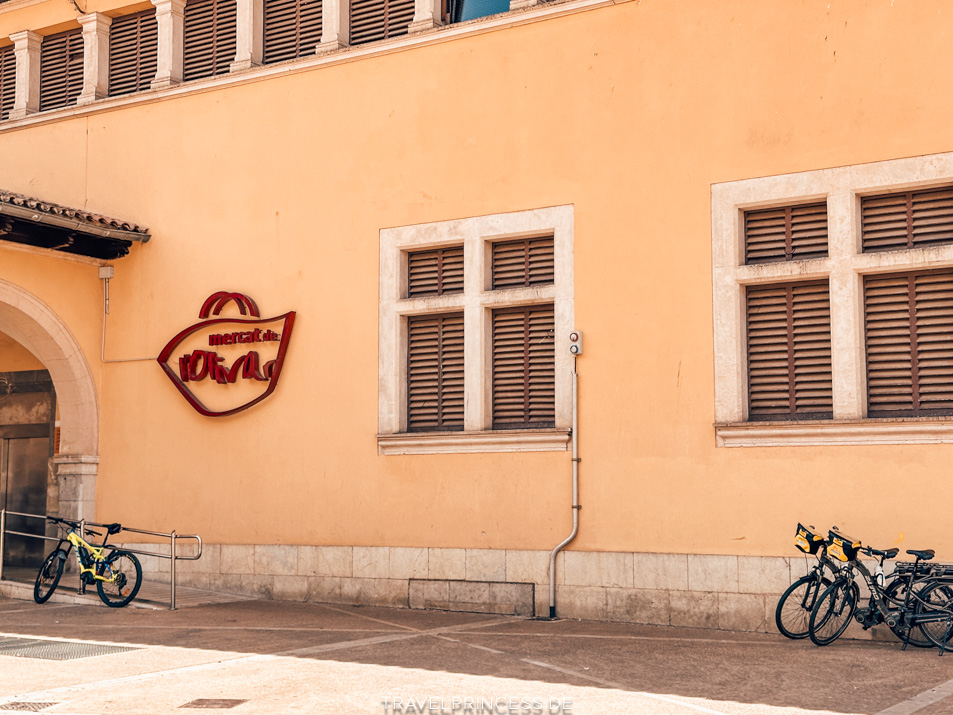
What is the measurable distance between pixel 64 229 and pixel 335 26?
419 cm

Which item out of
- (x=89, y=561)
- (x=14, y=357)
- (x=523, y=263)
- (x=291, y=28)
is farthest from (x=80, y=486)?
(x=523, y=263)

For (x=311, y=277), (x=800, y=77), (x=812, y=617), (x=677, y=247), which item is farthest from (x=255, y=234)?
(x=812, y=617)

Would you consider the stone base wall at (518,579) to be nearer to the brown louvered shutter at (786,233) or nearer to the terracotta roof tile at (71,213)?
the brown louvered shutter at (786,233)

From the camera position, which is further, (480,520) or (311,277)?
(311,277)

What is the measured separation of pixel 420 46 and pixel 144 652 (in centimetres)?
745

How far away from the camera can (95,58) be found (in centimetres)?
1600

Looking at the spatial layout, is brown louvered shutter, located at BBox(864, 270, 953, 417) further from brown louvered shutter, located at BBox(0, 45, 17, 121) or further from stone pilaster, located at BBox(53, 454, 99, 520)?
brown louvered shutter, located at BBox(0, 45, 17, 121)

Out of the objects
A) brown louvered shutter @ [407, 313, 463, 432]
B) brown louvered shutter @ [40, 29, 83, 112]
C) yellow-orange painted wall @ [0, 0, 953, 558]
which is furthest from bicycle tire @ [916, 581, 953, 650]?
brown louvered shutter @ [40, 29, 83, 112]

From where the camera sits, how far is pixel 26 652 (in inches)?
379

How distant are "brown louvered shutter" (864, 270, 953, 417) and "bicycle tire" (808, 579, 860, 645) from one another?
172cm

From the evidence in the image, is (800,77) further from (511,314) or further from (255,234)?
(255,234)

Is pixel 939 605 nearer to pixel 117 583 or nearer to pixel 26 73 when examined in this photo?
pixel 117 583

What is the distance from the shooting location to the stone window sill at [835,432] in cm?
1012

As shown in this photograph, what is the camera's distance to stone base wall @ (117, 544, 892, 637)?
429 inches
